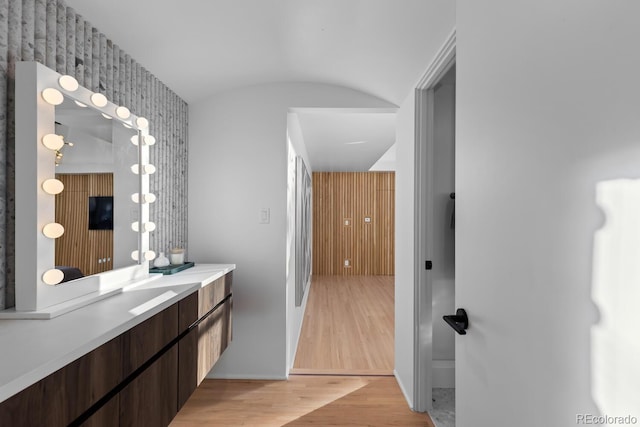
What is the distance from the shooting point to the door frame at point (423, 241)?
84.4 inches

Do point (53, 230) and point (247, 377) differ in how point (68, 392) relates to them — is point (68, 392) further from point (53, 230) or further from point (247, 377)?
point (247, 377)

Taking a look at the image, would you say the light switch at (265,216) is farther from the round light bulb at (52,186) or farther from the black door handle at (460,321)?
the black door handle at (460,321)

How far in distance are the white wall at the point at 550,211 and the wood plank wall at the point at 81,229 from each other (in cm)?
159

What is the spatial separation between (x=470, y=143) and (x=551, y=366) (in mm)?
675

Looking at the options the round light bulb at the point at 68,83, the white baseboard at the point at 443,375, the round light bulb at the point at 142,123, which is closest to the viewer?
the round light bulb at the point at 68,83

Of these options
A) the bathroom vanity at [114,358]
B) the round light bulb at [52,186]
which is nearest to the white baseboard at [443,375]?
the bathroom vanity at [114,358]

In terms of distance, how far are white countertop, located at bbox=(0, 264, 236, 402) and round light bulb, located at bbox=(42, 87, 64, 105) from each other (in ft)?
2.72

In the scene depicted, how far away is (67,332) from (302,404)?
1611 millimetres

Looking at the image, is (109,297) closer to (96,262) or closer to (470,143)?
(96,262)

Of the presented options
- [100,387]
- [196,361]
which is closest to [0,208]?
[100,387]

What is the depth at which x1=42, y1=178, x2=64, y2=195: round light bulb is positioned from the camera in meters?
1.25

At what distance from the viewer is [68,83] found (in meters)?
1.35

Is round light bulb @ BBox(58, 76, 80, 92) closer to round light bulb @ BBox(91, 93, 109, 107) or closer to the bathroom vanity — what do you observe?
round light bulb @ BBox(91, 93, 109, 107)

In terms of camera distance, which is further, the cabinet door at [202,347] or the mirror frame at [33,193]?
the cabinet door at [202,347]
